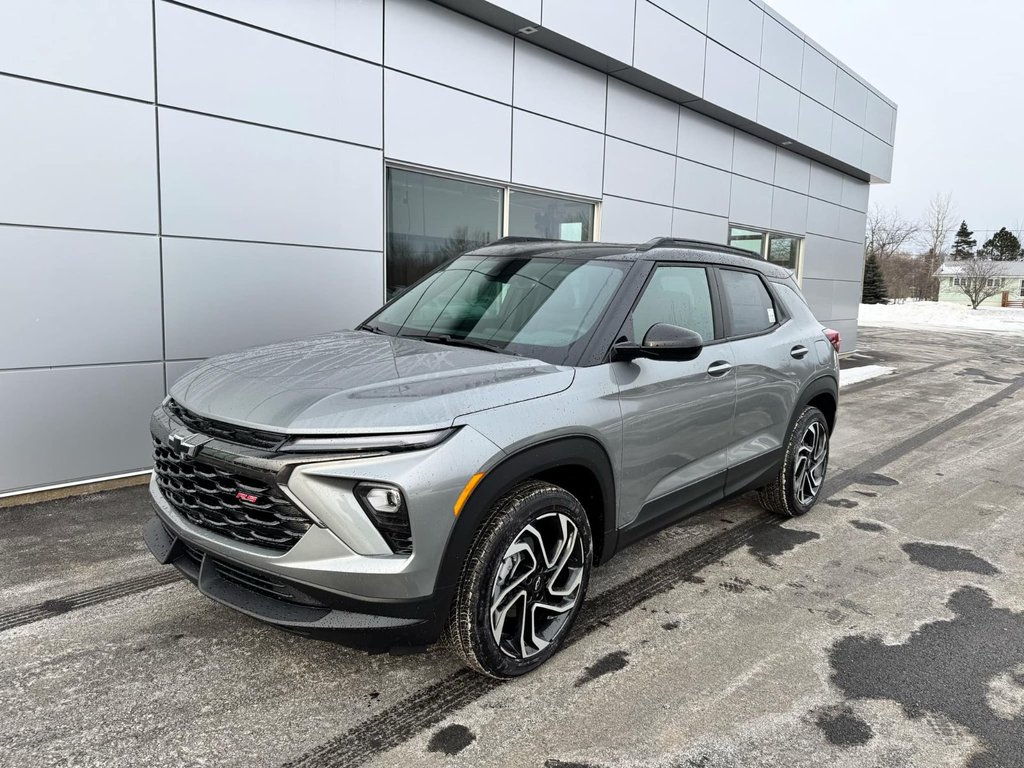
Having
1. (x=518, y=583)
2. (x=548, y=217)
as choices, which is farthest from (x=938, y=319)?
(x=518, y=583)

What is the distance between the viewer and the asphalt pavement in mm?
2443

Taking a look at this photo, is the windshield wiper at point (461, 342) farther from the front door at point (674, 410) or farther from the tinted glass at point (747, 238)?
the tinted glass at point (747, 238)

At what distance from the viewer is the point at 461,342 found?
3344 mm

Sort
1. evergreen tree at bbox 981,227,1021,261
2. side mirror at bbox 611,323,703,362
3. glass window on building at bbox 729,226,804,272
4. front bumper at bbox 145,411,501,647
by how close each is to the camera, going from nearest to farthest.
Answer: front bumper at bbox 145,411,501,647
side mirror at bbox 611,323,703,362
glass window on building at bbox 729,226,804,272
evergreen tree at bbox 981,227,1021,261

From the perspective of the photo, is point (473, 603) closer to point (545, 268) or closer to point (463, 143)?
point (545, 268)

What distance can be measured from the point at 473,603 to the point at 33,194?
4.63 meters

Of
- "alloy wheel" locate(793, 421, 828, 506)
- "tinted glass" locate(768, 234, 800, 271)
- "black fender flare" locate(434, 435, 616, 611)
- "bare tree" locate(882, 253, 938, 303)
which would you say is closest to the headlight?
"black fender flare" locate(434, 435, 616, 611)

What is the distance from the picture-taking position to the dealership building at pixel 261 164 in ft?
16.5

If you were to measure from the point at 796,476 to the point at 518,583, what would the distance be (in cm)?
292

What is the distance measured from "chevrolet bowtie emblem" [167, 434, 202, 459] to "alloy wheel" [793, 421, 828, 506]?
3.85 meters

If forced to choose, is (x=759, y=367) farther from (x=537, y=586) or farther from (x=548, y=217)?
(x=548, y=217)

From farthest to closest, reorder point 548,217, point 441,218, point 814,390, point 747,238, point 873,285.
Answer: point 873,285 → point 747,238 → point 548,217 → point 441,218 → point 814,390

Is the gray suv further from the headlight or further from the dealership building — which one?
the dealership building

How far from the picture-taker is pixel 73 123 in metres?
5.05
